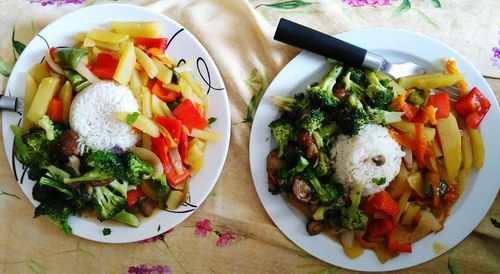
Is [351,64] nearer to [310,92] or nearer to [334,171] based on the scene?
[310,92]

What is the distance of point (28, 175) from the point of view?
233cm

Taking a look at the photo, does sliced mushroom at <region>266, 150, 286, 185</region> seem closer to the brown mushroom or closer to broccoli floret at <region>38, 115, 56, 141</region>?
the brown mushroom

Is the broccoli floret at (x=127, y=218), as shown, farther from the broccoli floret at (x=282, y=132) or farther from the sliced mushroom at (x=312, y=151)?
the sliced mushroom at (x=312, y=151)

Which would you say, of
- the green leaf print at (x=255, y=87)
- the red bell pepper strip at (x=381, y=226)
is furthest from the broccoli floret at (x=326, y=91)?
the red bell pepper strip at (x=381, y=226)

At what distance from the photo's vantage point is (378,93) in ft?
7.11

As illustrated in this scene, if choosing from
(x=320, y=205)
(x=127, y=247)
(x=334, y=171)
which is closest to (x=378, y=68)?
(x=334, y=171)

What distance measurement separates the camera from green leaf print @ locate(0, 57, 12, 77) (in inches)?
96.8

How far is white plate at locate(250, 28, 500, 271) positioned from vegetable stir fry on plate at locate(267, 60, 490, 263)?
4cm

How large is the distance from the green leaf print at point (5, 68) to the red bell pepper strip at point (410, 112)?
1881 mm

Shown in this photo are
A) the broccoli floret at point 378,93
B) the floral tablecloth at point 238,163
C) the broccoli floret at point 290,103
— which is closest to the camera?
the broccoli floret at point 378,93

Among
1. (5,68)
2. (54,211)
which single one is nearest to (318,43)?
(54,211)

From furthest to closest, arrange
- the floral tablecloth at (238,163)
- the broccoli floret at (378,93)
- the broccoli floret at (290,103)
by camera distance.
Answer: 1. the floral tablecloth at (238,163)
2. the broccoli floret at (290,103)
3. the broccoli floret at (378,93)

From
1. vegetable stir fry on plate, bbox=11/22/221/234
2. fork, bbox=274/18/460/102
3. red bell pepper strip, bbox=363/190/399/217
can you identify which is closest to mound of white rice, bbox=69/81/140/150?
vegetable stir fry on plate, bbox=11/22/221/234

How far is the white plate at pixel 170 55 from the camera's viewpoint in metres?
2.32
